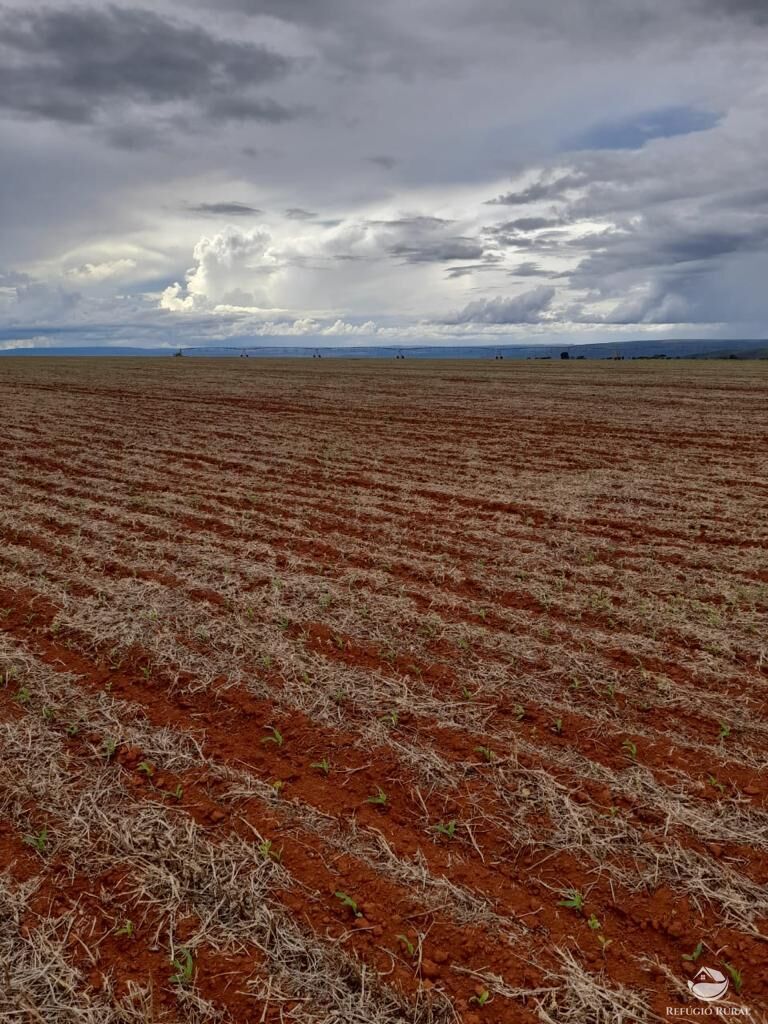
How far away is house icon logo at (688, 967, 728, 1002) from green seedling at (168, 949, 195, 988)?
7.39 feet

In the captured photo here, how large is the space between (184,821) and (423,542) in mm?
5443

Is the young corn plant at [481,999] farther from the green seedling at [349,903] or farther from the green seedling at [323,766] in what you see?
the green seedling at [323,766]

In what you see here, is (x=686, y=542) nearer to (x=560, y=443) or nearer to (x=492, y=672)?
(x=492, y=672)

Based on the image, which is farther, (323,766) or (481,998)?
(323,766)

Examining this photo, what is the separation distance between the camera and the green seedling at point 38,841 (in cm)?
358

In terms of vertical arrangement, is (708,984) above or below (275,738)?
below

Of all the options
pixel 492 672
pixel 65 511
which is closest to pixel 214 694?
pixel 492 672

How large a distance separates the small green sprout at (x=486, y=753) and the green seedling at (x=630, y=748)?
933 mm

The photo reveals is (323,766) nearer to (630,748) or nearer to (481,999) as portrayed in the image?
(481,999)

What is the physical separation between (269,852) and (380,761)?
102 cm

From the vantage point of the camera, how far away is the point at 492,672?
544 cm

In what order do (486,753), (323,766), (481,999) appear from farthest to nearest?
(486,753)
(323,766)
(481,999)

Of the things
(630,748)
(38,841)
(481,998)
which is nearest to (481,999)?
(481,998)

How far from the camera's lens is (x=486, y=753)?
442 centimetres
